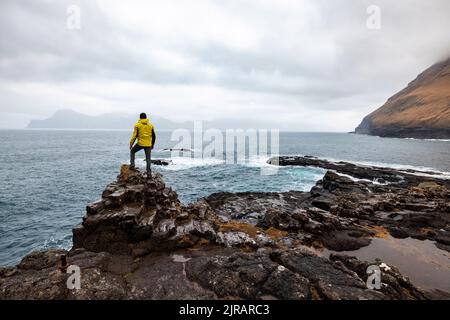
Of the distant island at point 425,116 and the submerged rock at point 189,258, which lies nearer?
the submerged rock at point 189,258

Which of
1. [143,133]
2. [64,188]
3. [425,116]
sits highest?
[425,116]

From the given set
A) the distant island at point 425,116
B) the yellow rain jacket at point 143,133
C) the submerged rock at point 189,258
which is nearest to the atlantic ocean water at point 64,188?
the submerged rock at point 189,258

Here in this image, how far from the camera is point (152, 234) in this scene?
37.7 ft

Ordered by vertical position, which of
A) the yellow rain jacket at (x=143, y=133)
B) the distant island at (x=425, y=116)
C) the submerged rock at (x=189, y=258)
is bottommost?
the submerged rock at (x=189, y=258)

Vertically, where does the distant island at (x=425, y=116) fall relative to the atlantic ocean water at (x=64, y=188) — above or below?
above

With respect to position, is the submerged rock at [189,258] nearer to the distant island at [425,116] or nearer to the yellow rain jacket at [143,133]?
the yellow rain jacket at [143,133]

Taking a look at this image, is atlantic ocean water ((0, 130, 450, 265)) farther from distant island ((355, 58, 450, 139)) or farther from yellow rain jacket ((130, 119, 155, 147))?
distant island ((355, 58, 450, 139))

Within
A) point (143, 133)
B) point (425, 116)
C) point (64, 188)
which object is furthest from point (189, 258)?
point (425, 116)

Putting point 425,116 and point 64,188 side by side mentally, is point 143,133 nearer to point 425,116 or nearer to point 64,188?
point 64,188

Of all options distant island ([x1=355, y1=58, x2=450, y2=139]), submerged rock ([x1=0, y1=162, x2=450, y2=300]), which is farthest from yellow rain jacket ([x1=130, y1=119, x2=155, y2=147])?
distant island ([x1=355, y1=58, x2=450, y2=139])

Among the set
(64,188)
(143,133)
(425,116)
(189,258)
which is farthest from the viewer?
(425,116)

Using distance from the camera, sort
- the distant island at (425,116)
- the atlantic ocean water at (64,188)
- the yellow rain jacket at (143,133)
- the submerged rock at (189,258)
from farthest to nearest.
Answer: the distant island at (425,116) → the atlantic ocean water at (64,188) → the yellow rain jacket at (143,133) → the submerged rock at (189,258)

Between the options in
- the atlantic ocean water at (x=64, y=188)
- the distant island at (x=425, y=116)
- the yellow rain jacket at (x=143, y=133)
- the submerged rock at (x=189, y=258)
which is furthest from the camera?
the distant island at (x=425, y=116)
